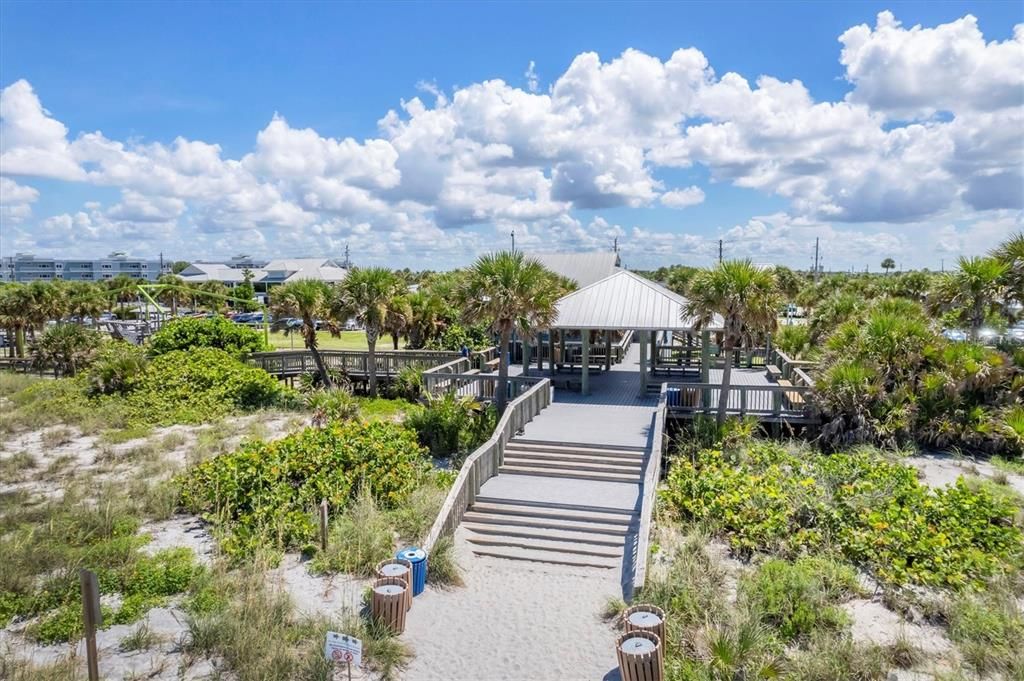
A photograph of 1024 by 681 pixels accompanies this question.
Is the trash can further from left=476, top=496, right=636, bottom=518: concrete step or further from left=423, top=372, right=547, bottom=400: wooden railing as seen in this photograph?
left=423, top=372, right=547, bottom=400: wooden railing

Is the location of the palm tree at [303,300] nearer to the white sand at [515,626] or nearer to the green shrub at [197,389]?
the green shrub at [197,389]

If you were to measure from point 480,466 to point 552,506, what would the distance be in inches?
74.2

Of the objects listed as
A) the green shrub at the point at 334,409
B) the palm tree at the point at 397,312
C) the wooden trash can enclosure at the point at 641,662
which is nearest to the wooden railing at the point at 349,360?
the palm tree at the point at 397,312

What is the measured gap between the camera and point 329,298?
1021 inches

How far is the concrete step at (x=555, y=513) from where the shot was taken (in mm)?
13445

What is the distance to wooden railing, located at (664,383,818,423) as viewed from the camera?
19.2 meters

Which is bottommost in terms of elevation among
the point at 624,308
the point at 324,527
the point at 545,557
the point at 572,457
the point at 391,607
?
the point at 545,557

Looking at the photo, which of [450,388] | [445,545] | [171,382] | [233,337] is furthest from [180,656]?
[233,337]

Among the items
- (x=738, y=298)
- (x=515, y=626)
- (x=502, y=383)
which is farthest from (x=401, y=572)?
(x=738, y=298)

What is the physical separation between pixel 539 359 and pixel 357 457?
10.9 meters

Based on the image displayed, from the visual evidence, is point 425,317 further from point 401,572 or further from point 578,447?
point 401,572

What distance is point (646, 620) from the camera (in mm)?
9031

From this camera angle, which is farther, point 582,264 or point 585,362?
point 582,264

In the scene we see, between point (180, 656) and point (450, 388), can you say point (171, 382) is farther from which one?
point (180, 656)
